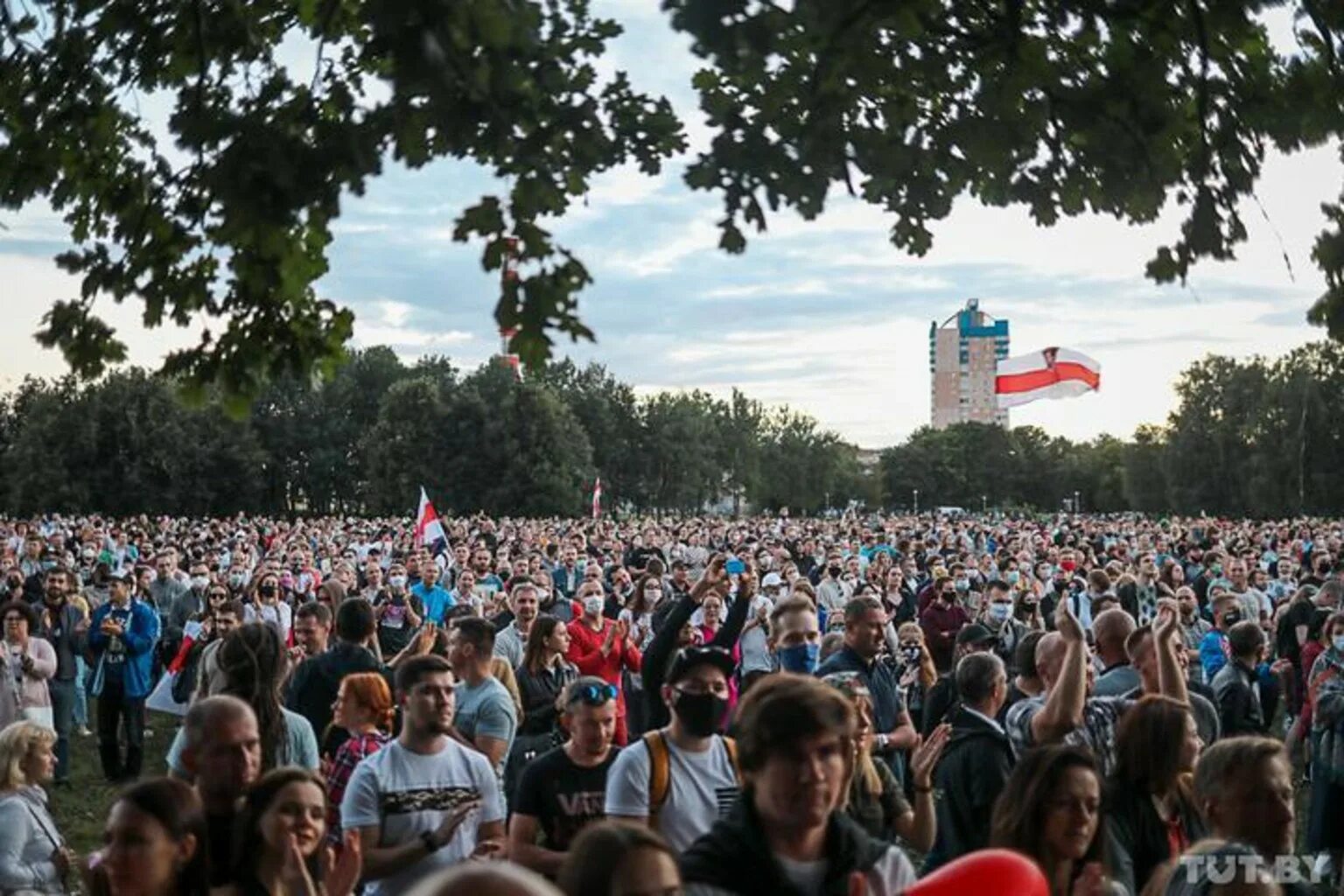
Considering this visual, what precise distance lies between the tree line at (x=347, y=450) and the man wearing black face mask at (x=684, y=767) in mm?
80985

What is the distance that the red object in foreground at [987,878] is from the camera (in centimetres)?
226

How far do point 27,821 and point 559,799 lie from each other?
211 centimetres

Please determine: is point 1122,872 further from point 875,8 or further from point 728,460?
point 728,460

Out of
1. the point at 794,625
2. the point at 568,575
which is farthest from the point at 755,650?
the point at 568,575

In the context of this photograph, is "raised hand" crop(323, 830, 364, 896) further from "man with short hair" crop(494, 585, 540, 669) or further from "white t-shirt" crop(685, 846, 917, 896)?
"man with short hair" crop(494, 585, 540, 669)

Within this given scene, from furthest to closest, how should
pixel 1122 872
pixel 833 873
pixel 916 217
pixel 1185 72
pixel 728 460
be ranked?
pixel 728 460 → pixel 916 217 → pixel 1185 72 → pixel 1122 872 → pixel 833 873

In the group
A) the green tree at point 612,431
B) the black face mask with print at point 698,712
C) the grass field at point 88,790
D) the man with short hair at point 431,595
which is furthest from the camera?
the green tree at point 612,431

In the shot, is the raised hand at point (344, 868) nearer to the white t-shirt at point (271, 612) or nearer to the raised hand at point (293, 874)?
the raised hand at point (293, 874)

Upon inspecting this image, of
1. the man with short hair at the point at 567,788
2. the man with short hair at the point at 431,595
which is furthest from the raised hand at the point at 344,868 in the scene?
the man with short hair at the point at 431,595

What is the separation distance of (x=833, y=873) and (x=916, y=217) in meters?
2.78

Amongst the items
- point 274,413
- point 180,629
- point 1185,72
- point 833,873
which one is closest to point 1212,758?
point 833,873

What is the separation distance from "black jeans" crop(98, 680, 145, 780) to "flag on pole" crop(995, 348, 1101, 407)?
43.7m

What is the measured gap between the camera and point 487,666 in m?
7.38

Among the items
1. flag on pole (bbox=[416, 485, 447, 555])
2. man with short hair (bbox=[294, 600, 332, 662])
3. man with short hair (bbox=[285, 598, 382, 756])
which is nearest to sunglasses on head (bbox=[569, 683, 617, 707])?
man with short hair (bbox=[285, 598, 382, 756])
